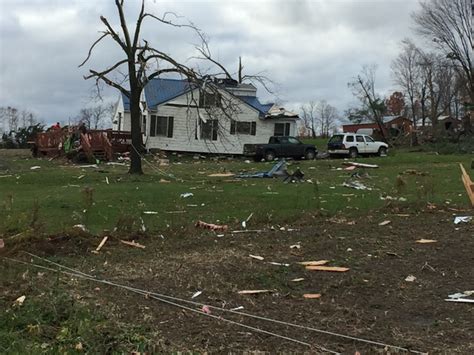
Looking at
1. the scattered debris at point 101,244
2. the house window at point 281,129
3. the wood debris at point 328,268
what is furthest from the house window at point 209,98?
the house window at point 281,129

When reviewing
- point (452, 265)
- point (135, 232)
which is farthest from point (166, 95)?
point (452, 265)

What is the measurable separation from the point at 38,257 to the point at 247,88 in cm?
3824

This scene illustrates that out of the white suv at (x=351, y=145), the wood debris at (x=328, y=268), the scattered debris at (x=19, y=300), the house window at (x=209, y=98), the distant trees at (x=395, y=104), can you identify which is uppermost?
the distant trees at (x=395, y=104)

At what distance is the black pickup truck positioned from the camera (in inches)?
1441

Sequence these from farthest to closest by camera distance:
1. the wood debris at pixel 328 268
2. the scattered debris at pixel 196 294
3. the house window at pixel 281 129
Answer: the house window at pixel 281 129 < the wood debris at pixel 328 268 < the scattered debris at pixel 196 294

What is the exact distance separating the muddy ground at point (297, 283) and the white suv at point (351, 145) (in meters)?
29.1

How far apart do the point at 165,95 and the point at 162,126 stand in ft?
11.2

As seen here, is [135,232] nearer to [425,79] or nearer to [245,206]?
[245,206]

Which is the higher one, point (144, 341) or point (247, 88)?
point (247, 88)

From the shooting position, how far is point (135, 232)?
9.26 metres

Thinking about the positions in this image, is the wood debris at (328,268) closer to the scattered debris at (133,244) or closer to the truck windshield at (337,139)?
the scattered debris at (133,244)

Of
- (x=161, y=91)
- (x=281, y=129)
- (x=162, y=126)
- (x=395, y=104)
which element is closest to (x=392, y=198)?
(x=162, y=126)

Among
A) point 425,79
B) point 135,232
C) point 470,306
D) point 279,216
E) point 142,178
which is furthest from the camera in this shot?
point 425,79

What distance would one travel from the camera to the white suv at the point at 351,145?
38.7m
